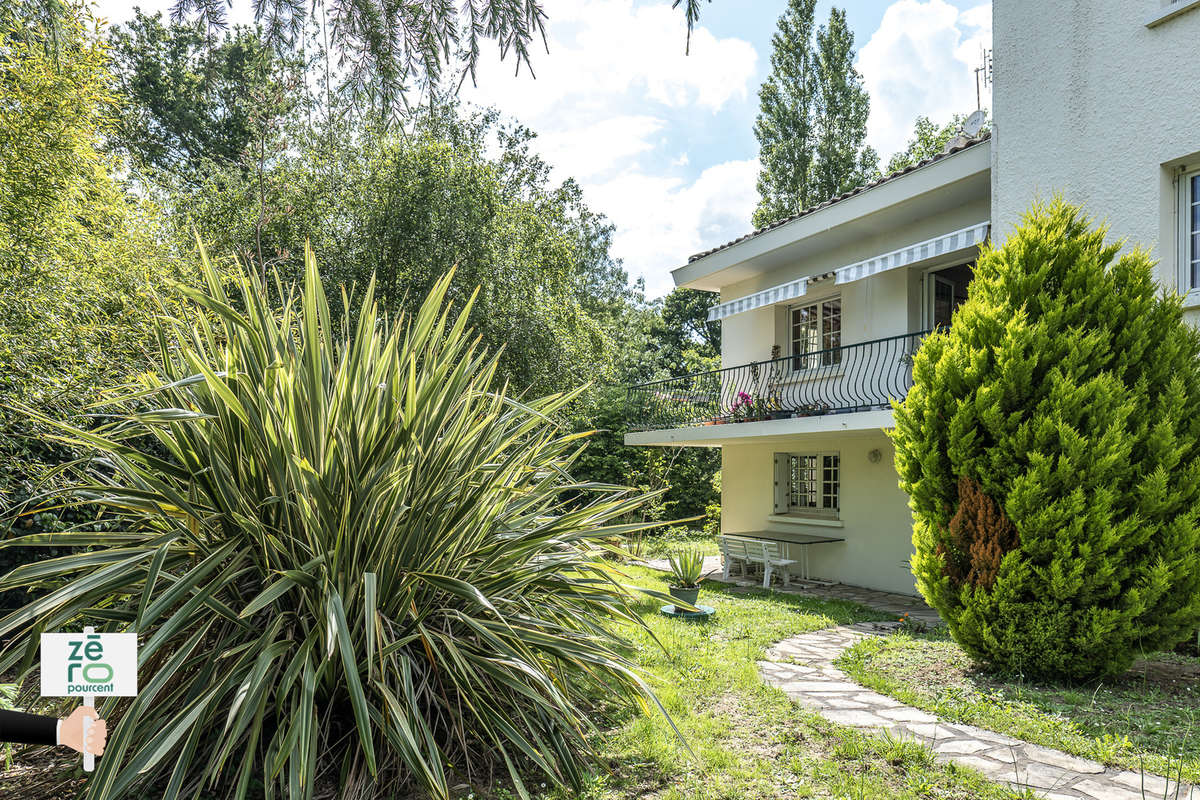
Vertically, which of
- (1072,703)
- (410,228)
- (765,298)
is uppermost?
(410,228)

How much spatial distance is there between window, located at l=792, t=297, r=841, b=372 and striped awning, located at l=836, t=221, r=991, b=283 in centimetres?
167

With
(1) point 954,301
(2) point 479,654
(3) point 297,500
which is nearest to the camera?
(3) point 297,500

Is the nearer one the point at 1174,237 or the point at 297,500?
the point at 297,500

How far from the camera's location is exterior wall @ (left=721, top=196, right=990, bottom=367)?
9602mm

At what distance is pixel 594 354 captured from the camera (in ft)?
48.3

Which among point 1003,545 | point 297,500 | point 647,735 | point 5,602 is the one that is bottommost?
point 647,735

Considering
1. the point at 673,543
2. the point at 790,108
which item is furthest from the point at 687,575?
the point at 790,108

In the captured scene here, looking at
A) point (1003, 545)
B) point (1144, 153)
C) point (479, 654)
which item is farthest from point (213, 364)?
point (1144, 153)

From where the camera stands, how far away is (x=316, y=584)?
2.76 metres

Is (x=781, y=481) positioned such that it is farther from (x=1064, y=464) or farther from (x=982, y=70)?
(x=982, y=70)

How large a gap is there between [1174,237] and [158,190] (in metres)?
16.0

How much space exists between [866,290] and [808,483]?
357cm

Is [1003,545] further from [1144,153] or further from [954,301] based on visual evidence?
[954,301]

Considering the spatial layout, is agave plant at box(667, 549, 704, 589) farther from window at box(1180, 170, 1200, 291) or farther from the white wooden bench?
window at box(1180, 170, 1200, 291)
